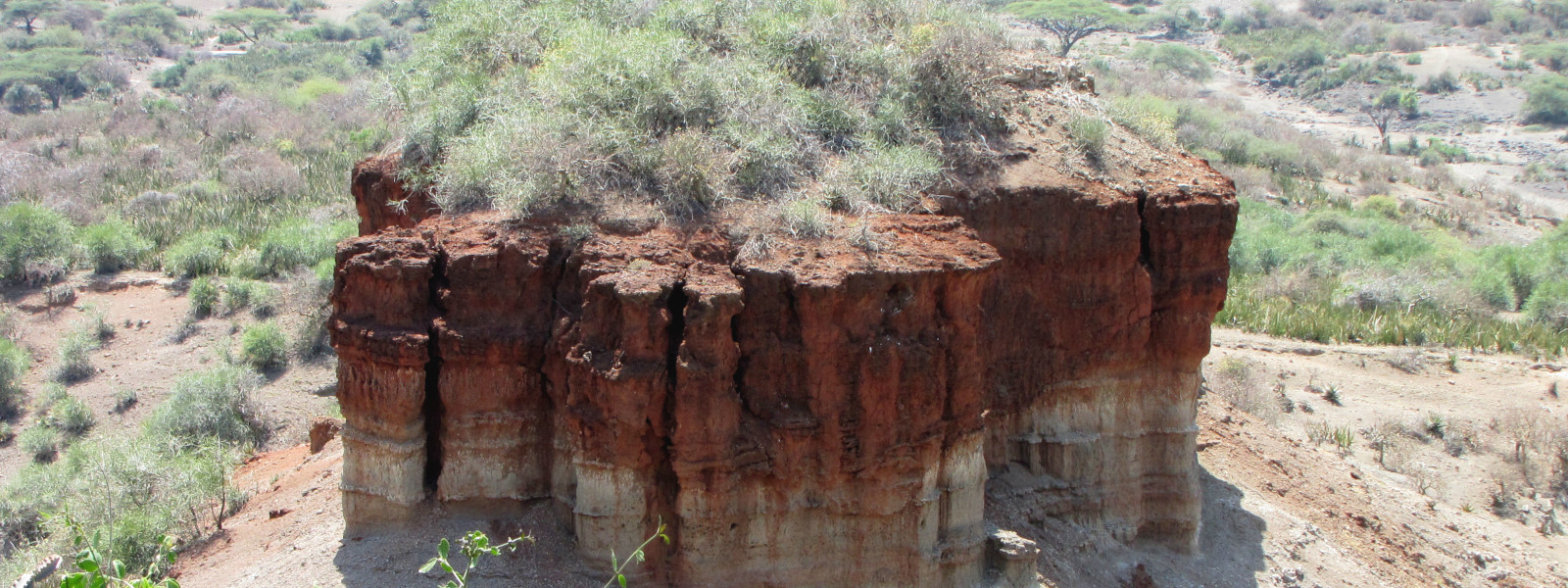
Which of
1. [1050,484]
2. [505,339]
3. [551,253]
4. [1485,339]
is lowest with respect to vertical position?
[1485,339]

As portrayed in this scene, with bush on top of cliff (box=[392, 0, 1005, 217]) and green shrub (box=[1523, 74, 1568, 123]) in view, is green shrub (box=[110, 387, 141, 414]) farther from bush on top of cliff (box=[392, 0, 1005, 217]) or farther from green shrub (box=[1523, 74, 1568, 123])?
green shrub (box=[1523, 74, 1568, 123])

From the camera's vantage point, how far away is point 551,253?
690 centimetres

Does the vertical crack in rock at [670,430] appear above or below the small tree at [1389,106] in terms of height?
above

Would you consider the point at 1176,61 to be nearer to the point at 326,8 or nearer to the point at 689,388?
the point at 326,8

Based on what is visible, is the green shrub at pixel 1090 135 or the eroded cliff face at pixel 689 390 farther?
the green shrub at pixel 1090 135

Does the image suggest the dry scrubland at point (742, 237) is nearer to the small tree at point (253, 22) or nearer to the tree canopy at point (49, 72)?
the tree canopy at point (49, 72)

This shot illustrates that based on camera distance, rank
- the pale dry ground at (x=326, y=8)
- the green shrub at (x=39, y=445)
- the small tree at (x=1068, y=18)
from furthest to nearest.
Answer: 1. the pale dry ground at (x=326, y=8)
2. the small tree at (x=1068, y=18)
3. the green shrub at (x=39, y=445)

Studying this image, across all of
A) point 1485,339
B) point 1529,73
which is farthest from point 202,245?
point 1529,73

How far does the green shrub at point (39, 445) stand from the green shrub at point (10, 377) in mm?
1308

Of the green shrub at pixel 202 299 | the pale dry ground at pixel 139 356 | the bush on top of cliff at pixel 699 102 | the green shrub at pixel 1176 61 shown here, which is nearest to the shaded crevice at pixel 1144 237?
the bush on top of cliff at pixel 699 102

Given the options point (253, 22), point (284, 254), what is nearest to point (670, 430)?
point (284, 254)

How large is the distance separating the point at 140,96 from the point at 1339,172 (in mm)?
36299

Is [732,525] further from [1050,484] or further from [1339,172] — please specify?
[1339,172]

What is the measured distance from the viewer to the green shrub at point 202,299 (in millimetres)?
18047
